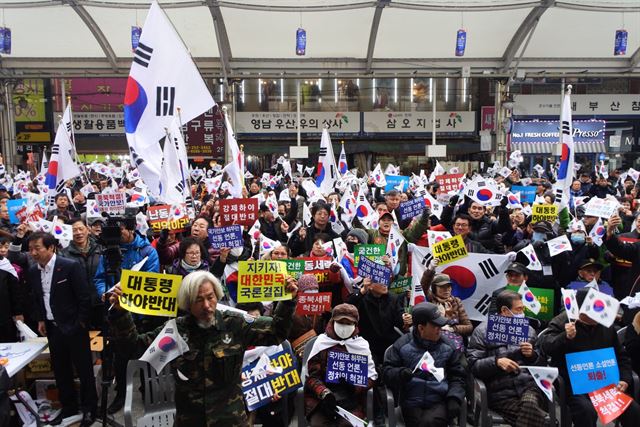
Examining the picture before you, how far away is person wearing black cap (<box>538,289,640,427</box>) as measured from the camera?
4254 mm

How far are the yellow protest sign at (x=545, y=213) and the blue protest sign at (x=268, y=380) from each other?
16.9 feet

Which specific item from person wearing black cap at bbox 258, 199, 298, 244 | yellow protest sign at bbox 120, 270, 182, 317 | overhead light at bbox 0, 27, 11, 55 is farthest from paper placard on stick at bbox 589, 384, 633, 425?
overhead light at bbox 0, 27, 11, 55

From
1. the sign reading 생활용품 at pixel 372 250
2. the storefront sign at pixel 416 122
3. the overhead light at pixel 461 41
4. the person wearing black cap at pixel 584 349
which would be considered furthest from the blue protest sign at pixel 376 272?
the storefront sign at pixel 416 122

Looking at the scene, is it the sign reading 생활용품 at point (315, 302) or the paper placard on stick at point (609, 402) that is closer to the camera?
the paper placard on stick at point (609, 402)

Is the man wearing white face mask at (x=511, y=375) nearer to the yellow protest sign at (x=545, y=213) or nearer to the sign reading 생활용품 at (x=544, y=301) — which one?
the sign reading 생활용품 at (x=544, y=301)

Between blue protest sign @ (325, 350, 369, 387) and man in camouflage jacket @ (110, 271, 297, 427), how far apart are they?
3.72 ft

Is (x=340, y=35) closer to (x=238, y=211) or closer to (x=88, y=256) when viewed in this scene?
(x=238, y=211)

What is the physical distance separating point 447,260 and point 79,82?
24.9m

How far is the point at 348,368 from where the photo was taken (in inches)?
170

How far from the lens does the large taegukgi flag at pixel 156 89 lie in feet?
19.7

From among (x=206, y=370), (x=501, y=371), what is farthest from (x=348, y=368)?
(x=206, y=370)

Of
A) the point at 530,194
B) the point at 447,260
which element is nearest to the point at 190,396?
the point at 447,260

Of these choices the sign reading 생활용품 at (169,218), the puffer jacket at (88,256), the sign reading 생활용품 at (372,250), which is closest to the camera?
the puffer jacket at (88,256)

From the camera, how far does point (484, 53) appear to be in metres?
21.3
